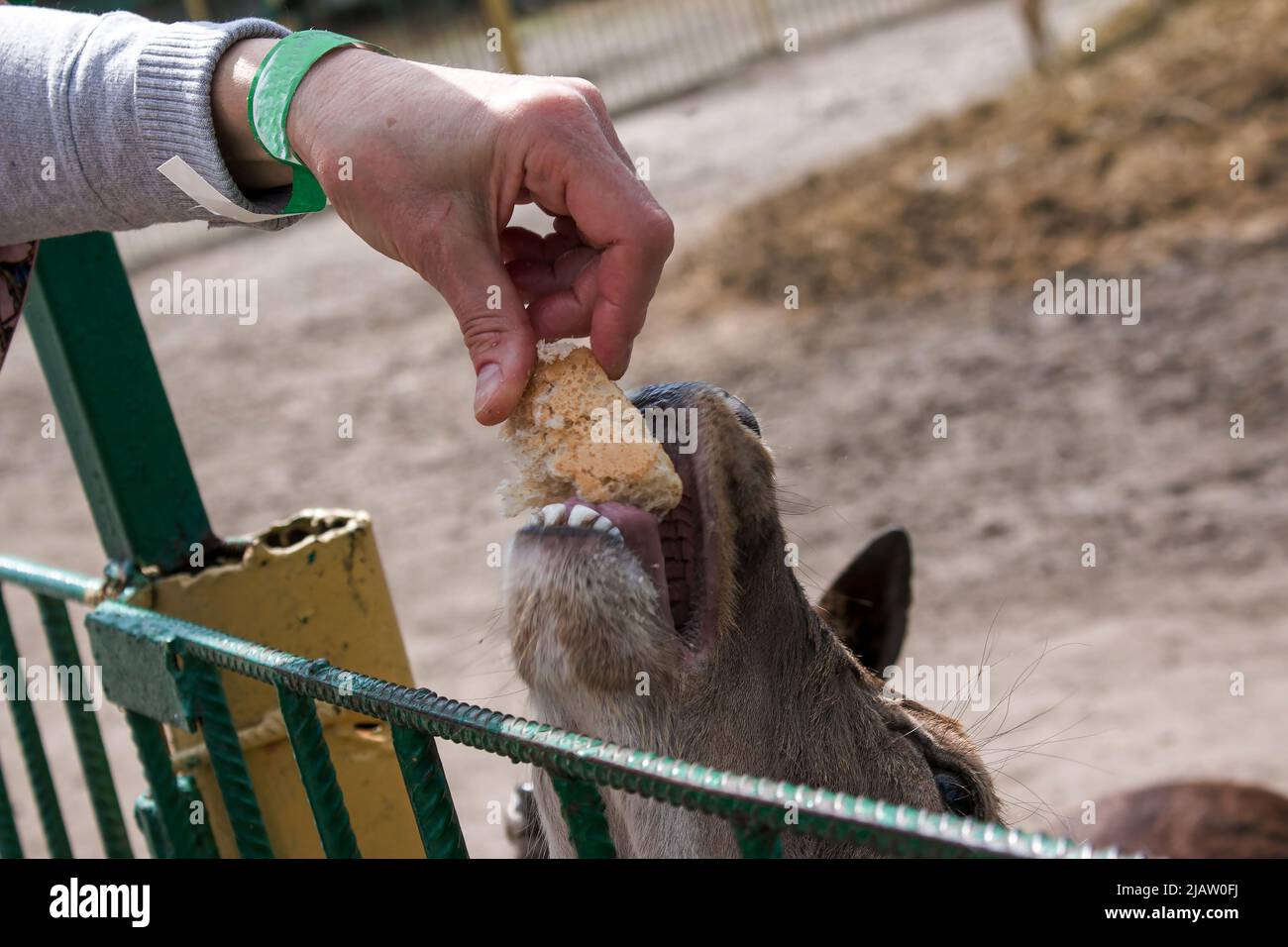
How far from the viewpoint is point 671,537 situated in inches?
77.0

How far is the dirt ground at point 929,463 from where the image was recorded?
5.02 m

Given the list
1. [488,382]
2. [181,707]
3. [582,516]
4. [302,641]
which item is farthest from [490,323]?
[302,641]

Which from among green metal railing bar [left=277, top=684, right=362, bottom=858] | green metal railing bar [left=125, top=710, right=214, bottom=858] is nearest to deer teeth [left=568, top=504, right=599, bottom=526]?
green metal railing bar [left=277, top=684, right=362, bottom=858]

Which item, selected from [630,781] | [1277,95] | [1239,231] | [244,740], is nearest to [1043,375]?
[1239,231]

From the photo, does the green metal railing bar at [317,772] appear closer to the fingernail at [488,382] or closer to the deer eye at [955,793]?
the fingernail at [488,382]

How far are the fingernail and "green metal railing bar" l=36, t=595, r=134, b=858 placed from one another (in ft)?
4.95

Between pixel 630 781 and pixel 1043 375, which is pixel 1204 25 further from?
pixel 630 781

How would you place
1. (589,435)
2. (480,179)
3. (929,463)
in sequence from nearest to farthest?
(480,179) < (589,435) < (929,463)

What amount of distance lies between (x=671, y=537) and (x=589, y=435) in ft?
0.79

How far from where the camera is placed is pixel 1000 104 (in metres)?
10.5

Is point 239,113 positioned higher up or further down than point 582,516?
higher up

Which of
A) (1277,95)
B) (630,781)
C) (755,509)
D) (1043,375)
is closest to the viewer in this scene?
(630,781)

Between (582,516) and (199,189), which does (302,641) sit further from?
(199,189)

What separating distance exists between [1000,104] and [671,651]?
957cm
